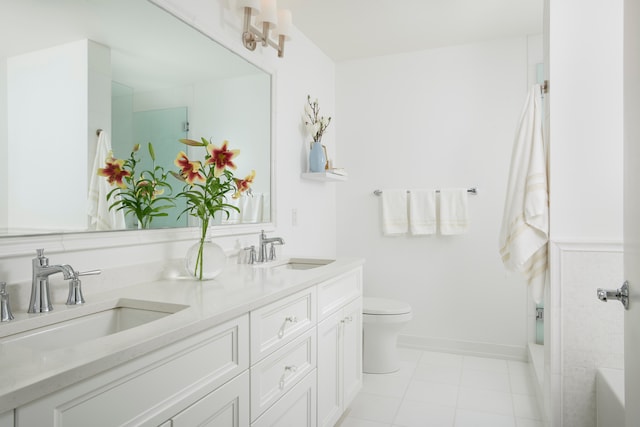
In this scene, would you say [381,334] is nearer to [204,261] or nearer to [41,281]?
→ [204,261]

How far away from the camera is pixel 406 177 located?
3.35m

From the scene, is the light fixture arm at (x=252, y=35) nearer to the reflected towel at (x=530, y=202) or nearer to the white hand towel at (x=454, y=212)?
the reflected towel at (x=530, y=202)

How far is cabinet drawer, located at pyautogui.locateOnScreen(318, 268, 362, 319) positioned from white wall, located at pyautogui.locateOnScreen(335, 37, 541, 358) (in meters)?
1.12

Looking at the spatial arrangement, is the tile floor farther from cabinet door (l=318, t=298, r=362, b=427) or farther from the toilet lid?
the toilet lid

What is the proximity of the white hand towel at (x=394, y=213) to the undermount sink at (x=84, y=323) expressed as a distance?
2.32 m

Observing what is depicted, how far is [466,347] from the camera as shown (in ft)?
10.5

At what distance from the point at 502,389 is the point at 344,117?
7.64 feet

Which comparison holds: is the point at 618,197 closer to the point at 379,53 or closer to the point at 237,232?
the point at 237,232

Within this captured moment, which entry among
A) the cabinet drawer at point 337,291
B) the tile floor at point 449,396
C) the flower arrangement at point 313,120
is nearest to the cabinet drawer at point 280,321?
the cabinet drawer at point 337,291

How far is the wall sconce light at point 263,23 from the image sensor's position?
2043 millimetres

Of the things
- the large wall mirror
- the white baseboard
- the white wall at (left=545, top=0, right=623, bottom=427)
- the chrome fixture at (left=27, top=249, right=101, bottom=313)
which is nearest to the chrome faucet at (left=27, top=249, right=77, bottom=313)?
the chrome fixture at (left=27, top=249, right=101, bottom=313)

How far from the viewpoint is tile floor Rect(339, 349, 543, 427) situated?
2.22 meters

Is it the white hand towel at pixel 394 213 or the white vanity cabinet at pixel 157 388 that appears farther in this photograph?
the white hand towel at pixel 394 213

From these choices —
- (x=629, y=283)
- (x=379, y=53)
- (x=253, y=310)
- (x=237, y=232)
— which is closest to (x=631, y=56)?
(x=629, y=283)
